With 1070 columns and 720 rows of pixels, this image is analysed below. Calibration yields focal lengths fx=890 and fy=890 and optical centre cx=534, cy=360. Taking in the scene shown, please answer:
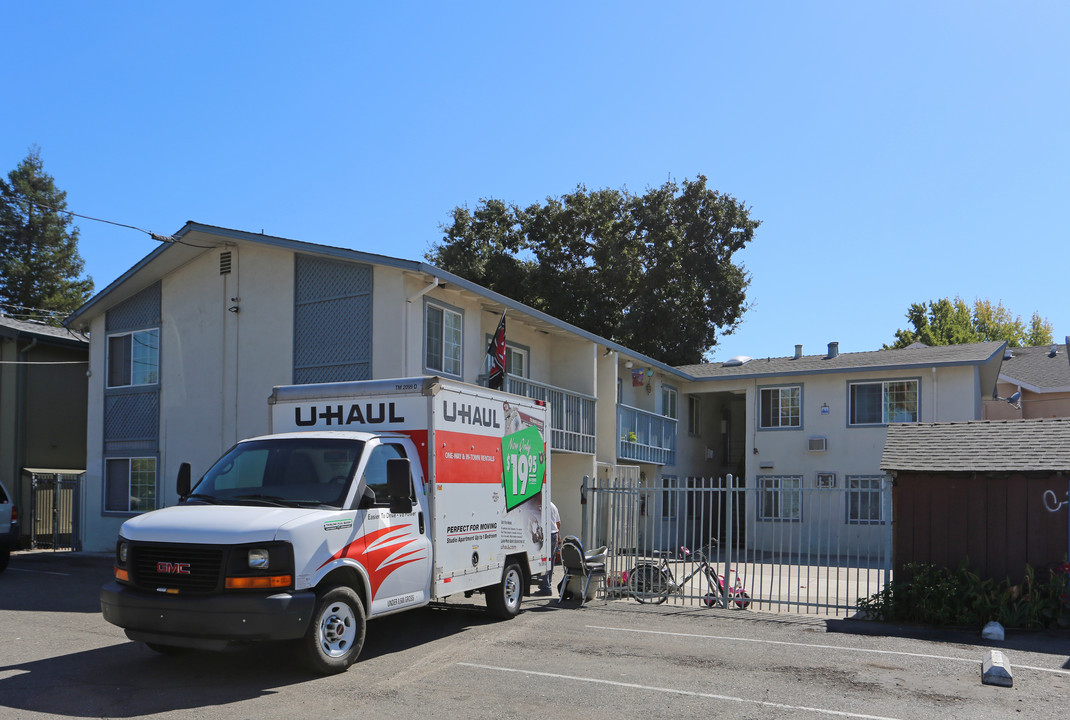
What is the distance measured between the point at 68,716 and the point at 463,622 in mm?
5110

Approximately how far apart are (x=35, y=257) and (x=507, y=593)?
144 ft

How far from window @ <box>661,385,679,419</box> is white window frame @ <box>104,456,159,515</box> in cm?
1507

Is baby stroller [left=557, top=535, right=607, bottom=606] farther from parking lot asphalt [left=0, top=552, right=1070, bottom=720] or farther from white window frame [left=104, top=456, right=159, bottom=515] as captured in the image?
white window frame [left=104, top=456, right=159, bottom=515]

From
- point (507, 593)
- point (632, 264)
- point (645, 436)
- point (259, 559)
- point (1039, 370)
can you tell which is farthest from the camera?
point (632, 264)

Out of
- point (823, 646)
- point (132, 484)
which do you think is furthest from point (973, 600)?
point (132, 484)

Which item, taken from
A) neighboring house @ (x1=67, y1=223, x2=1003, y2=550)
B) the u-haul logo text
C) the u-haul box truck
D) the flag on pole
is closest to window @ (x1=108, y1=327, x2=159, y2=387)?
neighboring house @ (x1=67, y1=223, x2=1003, y2=550)

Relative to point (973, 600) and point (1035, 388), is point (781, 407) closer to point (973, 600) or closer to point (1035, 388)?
point (1035, 388)

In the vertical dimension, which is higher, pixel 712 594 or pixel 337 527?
pixel 337 527

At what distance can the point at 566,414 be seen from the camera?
68.9ft

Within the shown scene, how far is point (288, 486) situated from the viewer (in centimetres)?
838

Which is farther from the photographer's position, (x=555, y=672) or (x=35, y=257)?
(x=35, y=257)

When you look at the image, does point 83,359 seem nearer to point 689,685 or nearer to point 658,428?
point 658,428

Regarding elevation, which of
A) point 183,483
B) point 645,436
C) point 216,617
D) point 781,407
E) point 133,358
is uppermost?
point 133,358

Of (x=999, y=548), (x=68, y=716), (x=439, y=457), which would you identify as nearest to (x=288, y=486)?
(x=439, y=457)
